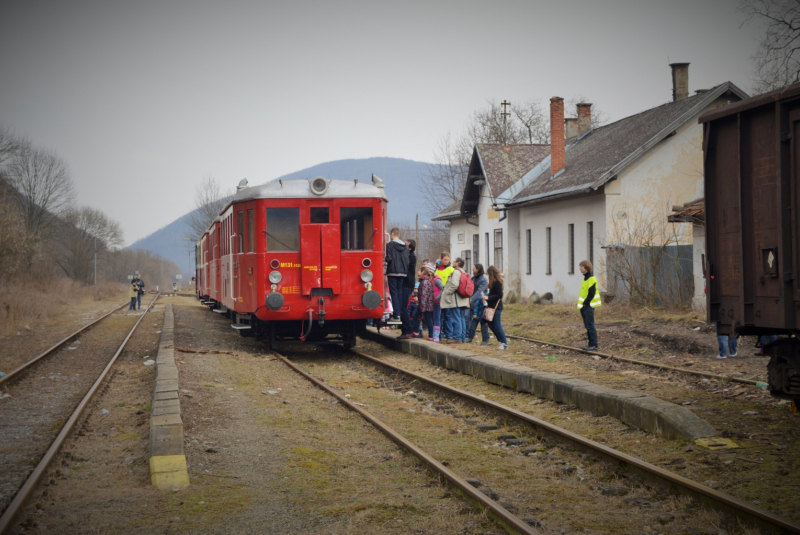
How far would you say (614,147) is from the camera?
27.7 m

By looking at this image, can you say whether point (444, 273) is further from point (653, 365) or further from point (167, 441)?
point (167, 441)

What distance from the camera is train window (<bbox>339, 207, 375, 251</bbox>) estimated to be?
14000 mm

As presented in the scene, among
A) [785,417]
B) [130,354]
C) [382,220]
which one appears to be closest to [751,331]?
[785,417]

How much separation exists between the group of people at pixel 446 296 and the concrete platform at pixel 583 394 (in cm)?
127

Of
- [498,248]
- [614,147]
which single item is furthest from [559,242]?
[498,248]

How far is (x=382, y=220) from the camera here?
14.3m

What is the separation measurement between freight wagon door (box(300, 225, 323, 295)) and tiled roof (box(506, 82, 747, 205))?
43.7 feet

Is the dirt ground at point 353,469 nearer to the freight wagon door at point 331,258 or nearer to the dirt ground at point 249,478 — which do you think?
the dirt ground at point 249,478

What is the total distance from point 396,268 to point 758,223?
28.0 feet

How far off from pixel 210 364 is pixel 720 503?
33.7 feet

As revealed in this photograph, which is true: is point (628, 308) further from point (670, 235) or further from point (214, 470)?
point (214, 470)

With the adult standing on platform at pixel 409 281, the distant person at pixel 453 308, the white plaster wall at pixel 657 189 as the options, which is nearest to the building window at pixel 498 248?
the white plaster wall at pixel 657 189

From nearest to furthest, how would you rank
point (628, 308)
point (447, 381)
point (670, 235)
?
1. point (447, 381)
2. point (628, 308)
3. point (670, 235)

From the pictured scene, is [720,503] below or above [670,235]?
below
